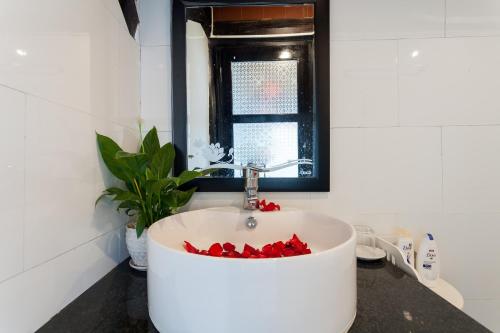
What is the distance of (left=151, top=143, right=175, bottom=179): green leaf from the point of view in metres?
0.74

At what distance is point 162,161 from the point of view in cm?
75

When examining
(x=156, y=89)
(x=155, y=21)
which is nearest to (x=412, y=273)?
(x=156, y=89)

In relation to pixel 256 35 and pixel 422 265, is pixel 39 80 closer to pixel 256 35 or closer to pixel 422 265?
pixel 256 35

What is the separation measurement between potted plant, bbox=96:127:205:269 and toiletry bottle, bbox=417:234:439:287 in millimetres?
833

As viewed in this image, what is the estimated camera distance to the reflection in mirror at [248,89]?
0.92 m

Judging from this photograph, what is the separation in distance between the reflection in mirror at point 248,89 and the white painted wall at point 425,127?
6.1 inches

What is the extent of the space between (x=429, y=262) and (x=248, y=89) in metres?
0.92

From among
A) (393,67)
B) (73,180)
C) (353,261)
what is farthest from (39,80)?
(393,67)

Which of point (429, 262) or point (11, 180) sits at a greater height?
point (11, 180)

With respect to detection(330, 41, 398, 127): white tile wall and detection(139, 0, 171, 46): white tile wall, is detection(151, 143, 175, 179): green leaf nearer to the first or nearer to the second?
detection(139, 0, 171, 46): white tile wall

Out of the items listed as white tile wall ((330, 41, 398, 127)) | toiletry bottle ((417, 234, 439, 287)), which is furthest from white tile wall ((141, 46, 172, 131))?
toiletry bottle ((417, 234, 439, 287))

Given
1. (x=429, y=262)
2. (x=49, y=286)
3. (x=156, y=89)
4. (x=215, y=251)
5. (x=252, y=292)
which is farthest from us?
(x=156, y=89)

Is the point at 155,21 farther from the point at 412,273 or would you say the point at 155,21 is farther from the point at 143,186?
the point at 412,273

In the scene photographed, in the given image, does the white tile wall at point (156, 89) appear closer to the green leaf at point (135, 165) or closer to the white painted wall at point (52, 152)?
the white painted wall at point (52, 152)
